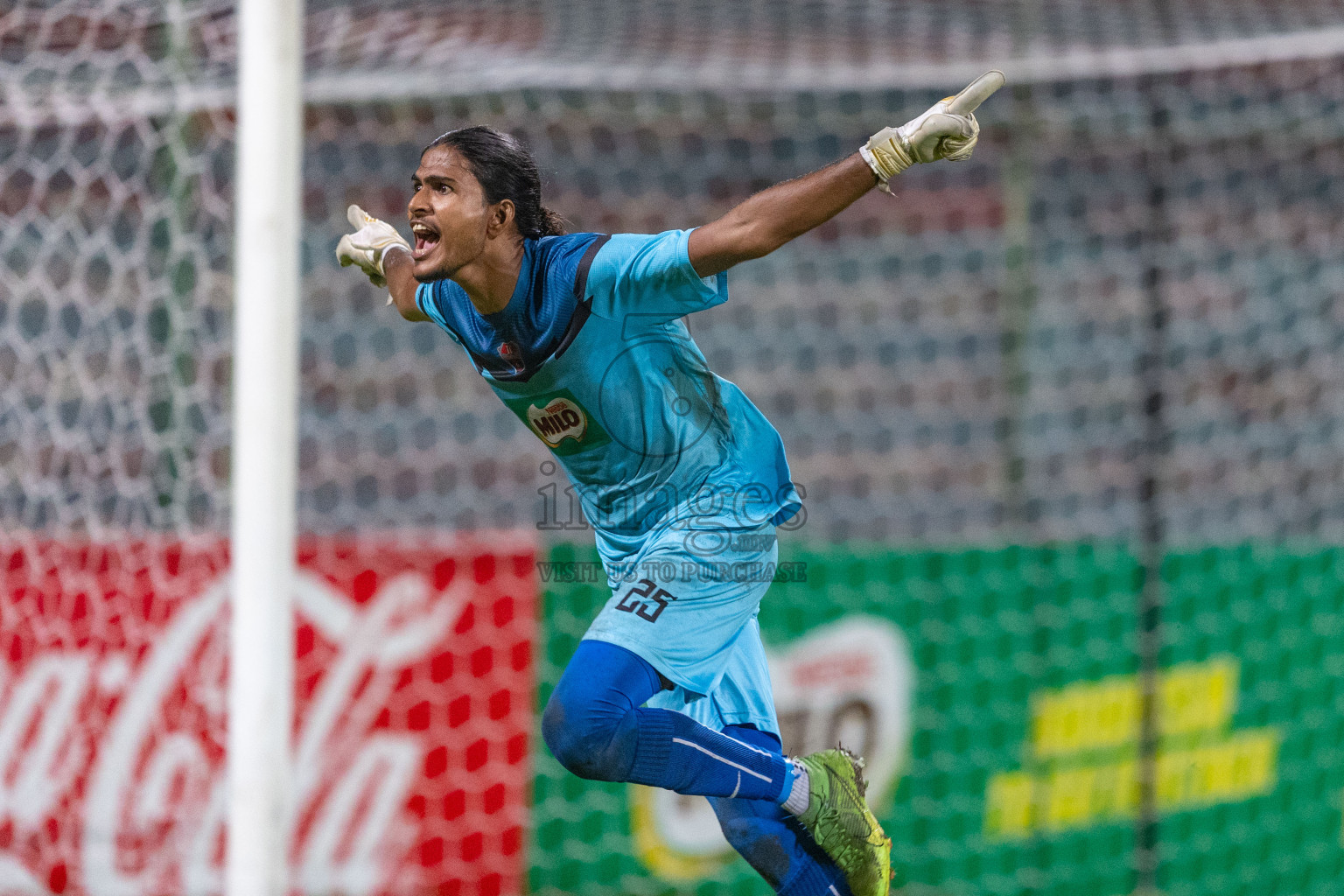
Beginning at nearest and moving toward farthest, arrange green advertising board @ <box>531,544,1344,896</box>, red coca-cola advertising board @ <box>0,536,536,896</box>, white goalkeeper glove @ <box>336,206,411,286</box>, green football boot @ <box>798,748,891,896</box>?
green football boot @ <box>798,748,891,896</box>, white goalkeeper glove @ <box>336,206,411,286</box>, red coca-cola advertising board @ <box>0,536,536,896</box>, green advertising board @ <box>531,544,1344,896</box>

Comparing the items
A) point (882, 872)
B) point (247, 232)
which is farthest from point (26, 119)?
point (882, 872)

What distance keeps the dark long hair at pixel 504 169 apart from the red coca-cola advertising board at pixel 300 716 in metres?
2.12

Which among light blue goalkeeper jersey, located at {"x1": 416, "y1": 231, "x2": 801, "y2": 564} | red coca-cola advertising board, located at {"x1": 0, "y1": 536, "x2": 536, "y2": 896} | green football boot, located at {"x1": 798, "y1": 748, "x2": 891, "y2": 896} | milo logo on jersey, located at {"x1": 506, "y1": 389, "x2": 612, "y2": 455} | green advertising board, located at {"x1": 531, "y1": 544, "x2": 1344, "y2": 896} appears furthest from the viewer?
green advertising board, located at {"x1": 531, "y1": 544, "x2": 1344, "y2": 896}

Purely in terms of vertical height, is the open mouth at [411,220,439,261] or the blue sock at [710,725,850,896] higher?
the open mouth at [411,220,439,261]

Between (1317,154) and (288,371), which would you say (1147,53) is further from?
(1317,154)

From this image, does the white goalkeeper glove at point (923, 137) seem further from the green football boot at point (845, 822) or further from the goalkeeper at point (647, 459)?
the green football boot at point (845, 822)

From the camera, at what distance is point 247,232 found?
8.41 ft

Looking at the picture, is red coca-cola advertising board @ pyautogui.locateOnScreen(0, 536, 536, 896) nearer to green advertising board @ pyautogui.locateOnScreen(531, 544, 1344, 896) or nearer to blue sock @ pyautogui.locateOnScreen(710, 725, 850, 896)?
green advertising board @ pyautogui.locateOnScreen(531, 544, 1344, 896)

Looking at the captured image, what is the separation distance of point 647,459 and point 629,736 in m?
0.52

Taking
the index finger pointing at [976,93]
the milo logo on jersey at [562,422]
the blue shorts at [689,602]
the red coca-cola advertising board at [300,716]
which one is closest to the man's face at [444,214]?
the milo logo on jersey at [562,422]

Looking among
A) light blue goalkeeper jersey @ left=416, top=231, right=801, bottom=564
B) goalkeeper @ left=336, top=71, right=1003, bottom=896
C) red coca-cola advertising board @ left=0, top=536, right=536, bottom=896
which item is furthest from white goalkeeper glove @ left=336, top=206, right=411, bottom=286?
red coca-cola advertising board @ left=0, top=536, right=536, bottom=896

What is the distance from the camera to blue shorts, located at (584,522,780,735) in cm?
251

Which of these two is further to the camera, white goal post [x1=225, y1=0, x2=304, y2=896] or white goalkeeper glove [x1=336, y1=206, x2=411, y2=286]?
white goalkeeper glove [x1=336, y1=206, x2=411, y2=286]

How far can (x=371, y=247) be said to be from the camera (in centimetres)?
287
